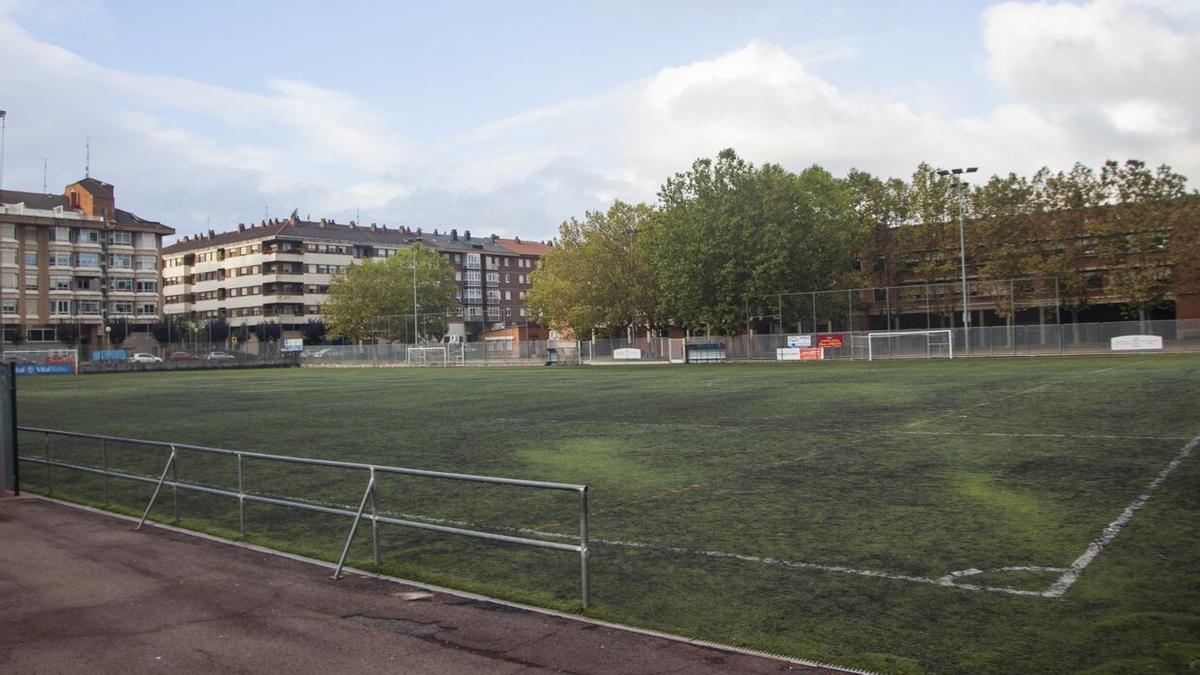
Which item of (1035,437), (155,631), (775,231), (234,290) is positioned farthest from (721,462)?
(234,290)

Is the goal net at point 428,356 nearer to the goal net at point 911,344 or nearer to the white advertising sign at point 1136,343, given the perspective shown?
the goal net at point 911,344

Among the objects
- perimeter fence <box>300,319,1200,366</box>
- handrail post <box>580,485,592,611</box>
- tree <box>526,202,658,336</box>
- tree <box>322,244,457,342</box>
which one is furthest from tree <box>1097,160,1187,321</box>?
tree <box>322,244,457,342</box>

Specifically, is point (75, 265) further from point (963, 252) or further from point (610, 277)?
point (963, 252)

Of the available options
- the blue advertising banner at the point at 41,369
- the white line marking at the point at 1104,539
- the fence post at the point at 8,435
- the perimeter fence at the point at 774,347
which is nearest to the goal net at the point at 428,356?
the perimeter fence at the point at 774,347

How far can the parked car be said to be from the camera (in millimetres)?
78375

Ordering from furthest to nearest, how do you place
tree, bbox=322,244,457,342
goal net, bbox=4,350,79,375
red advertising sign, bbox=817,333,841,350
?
tree, bbox=322,244,457,342, goal net, bbox=4,350,79,375, red advertising sign, bbox=817,333,841,350

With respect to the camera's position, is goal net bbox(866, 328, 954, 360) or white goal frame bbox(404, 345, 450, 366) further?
white goal frame bbox(404, 345, 450, 366)

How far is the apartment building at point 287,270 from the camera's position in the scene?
400ft

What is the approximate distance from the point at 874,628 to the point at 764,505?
4508mm

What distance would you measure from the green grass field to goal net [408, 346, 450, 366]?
154 feet

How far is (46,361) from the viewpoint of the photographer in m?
68.1

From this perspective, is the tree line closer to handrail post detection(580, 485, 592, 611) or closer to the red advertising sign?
the red advertising sign

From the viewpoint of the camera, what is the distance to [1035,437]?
1570 cm

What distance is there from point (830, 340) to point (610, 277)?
2490cm
